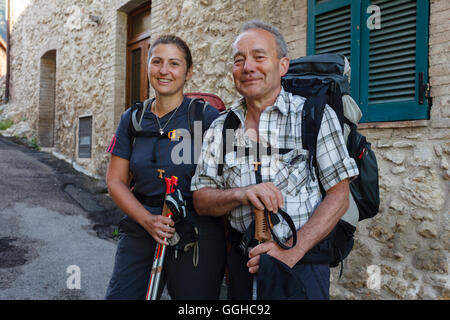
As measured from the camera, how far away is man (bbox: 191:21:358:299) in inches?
57.8

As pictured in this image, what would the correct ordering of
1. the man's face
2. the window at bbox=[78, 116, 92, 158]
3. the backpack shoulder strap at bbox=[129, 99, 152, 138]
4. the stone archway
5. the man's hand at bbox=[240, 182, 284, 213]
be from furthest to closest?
the stone archway
the window at bbox=[78, 116, 92, 158]
the backpack shoulder strap at bbox=[129, 99, 152, 138]
the man's face
the man's hand at bbox=[240, 182, 284, 213]

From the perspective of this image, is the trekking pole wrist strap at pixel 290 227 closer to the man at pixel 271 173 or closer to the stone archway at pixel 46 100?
the man at pixel 271 173

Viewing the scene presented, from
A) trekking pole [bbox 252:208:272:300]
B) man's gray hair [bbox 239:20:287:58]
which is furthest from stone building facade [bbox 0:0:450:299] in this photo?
trekking pole [bbox 252:208:272:300]

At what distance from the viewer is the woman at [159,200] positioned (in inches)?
70.2

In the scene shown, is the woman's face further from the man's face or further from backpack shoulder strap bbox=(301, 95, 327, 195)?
backpack shoulder strap bbox=(301, 95, 327, 195)

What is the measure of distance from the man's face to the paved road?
108 inches

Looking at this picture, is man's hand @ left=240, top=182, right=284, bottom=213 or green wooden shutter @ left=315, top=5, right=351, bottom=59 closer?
man's hand @ left=240, top=182, right=284, bottom=213

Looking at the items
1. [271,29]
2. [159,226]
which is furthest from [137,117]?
[271,29]

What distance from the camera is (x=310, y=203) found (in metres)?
1.54

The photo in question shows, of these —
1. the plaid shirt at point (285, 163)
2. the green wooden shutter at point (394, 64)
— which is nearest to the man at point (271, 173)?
the plaid shirt at point (285, 163)

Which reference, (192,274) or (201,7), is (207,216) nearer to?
(192,274)

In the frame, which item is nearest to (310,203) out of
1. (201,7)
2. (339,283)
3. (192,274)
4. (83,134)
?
(192,274)

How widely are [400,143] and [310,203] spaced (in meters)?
1.94

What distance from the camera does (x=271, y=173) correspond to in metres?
1.56
